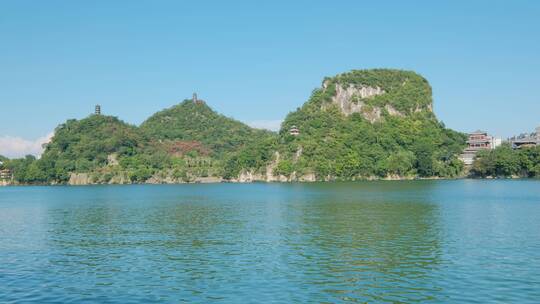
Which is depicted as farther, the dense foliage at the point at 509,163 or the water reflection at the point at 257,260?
the dense foliage at the point at 509,163

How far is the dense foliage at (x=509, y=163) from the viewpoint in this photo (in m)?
167

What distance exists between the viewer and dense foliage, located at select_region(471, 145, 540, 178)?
547 feet

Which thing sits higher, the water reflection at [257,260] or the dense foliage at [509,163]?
the dense foliage at [509,163]

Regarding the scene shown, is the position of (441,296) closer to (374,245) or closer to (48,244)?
(374,245)

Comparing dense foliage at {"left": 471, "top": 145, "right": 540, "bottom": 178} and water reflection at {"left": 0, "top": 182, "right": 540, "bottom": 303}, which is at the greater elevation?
dense foliage at {"left": 471, "top": 145, "right": 540, "bottom": 178}

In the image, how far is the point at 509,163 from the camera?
168875mm

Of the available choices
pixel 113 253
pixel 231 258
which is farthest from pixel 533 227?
pixel 113 253

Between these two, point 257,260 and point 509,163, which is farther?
point 509,163

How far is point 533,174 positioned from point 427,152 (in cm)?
3818

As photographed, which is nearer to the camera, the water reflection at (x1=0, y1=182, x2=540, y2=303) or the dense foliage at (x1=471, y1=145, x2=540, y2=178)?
the water reflection at (x1=0, y1=182, x2=540, y2=303)

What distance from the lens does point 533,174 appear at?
171875 mm

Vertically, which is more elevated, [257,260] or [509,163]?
[509,163]

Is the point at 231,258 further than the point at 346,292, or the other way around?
the point at 231,258

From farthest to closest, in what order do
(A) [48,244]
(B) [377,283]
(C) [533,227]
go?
(C) [533,227] < (A) [48,244] < (B) [377,283]
